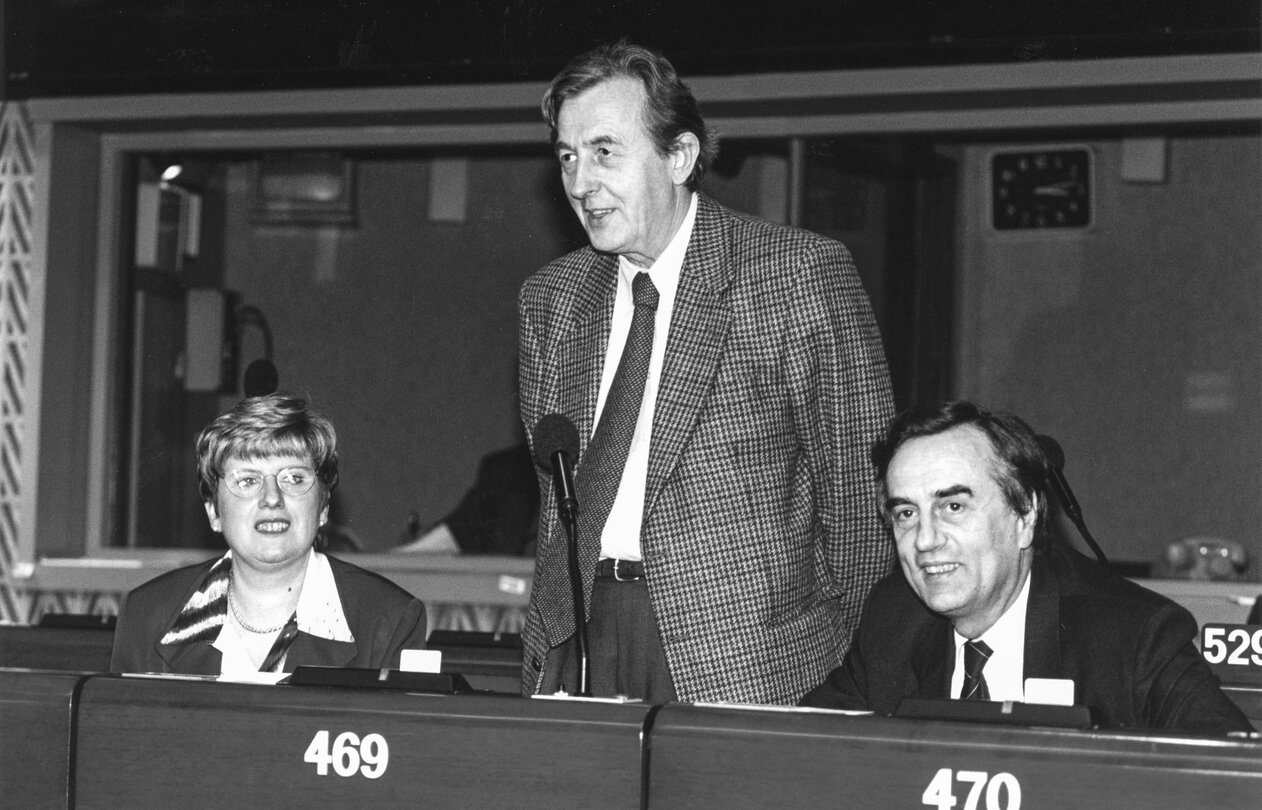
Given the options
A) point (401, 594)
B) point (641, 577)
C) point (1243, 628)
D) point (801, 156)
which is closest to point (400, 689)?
point (641, 577)

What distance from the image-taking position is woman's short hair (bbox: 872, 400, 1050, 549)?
2.28m

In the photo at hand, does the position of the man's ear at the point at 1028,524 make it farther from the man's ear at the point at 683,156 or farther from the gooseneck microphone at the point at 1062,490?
the man's ear at the point at 683,156

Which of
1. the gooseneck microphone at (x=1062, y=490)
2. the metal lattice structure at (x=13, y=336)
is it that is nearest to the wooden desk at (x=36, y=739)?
the gooseneck microphone at (x=1062, y=490)

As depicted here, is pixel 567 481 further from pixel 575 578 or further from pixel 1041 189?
pixel 1041 189

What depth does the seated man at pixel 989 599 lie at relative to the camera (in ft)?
7.02

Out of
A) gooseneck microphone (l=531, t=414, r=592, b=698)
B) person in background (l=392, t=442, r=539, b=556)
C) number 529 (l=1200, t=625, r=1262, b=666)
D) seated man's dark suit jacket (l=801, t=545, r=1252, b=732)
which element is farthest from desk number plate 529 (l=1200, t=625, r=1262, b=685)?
person in background (l=392, t=442, r=539, b=556)

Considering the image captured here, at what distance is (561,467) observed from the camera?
7.36 ft

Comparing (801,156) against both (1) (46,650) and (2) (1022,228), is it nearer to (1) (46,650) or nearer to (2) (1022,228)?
(2) (1022,228)

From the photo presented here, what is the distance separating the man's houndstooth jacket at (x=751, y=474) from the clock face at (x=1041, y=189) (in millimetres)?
4627

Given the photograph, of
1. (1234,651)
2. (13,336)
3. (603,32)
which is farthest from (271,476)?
(13,336)

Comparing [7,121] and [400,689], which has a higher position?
[7,121]

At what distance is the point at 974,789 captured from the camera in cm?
149

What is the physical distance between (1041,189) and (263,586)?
17.0 feet

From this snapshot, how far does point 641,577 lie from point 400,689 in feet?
2.40
